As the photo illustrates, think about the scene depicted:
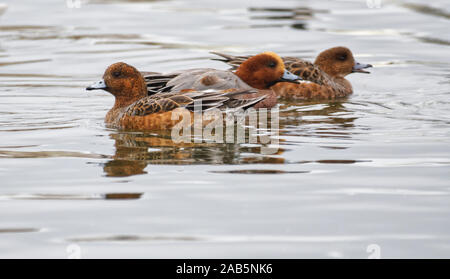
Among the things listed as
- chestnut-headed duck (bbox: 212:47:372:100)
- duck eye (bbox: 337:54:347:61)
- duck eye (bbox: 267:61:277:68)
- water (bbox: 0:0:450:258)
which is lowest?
water (bbox: 0:0:450:258)

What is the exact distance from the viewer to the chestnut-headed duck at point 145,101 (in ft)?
27.3

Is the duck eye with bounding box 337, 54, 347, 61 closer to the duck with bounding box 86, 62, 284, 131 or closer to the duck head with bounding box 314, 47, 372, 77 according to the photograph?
the duck head with bounding box 314, 47, 372, 77

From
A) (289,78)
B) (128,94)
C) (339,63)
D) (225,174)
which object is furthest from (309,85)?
(225,174)

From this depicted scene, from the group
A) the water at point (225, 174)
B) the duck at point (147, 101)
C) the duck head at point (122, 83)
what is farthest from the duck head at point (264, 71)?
the duck head at point (122, 83)

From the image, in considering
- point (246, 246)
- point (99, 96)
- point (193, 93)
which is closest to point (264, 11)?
point (99, 96)

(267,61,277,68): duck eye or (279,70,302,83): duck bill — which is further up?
(267,61,277,68): duck eye

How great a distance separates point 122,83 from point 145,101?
1.48 ft

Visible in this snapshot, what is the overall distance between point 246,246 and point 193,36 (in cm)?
1034

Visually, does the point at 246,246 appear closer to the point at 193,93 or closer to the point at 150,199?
the point at 150,199

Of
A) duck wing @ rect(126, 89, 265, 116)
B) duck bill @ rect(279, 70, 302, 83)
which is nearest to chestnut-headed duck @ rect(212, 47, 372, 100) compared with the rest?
duck bill @ rect(279, 70, 302, 83)

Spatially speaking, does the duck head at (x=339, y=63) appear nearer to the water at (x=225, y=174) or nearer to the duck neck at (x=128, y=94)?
the water at (x=225, y=174)

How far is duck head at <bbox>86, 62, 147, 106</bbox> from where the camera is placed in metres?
8.77

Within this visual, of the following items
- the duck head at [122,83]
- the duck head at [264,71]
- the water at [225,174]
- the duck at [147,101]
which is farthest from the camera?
the duck head at [264,71]

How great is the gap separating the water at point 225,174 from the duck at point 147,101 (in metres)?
0.20
